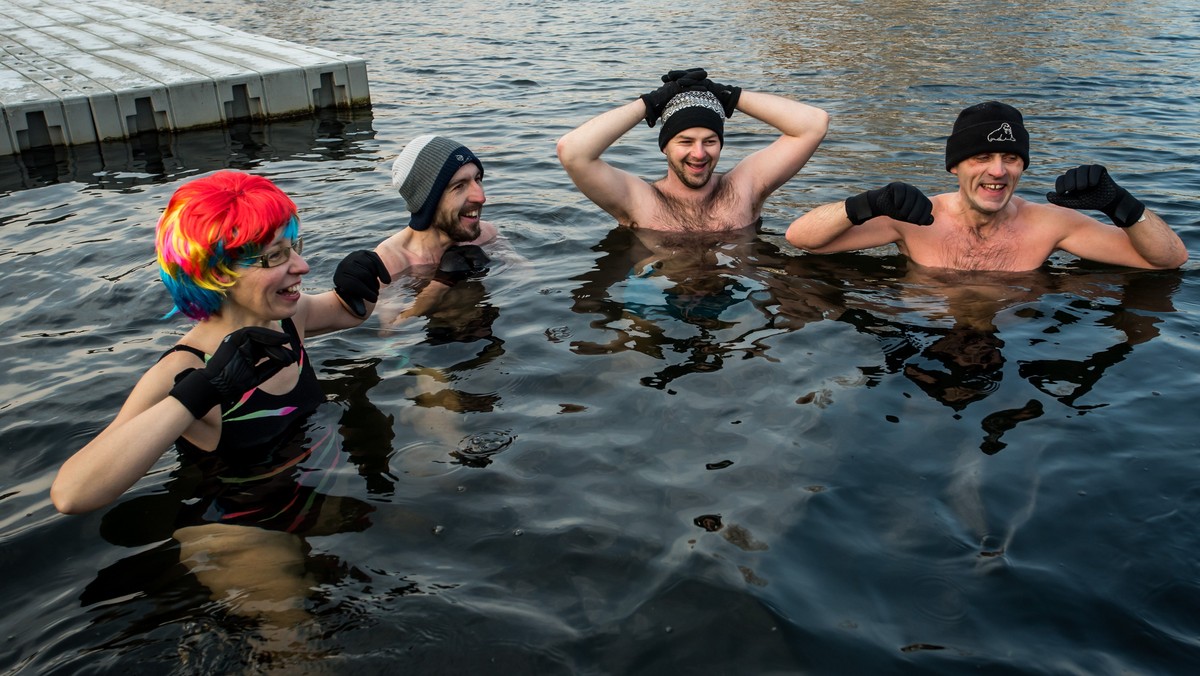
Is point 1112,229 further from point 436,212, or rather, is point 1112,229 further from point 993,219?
point 436,212

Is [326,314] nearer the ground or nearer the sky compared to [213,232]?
nearer the ground

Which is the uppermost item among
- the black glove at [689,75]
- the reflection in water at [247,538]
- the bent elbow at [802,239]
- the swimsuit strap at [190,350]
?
the black glove at [689,75]

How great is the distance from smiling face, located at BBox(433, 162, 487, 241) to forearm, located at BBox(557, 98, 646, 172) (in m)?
0.65

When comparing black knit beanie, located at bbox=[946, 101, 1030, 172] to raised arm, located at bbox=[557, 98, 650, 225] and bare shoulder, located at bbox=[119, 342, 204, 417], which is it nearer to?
raised arm, located at bbox=[557, 98, 650, 225]

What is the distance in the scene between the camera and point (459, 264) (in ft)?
20.9

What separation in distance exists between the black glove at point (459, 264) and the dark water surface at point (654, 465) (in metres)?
0.13

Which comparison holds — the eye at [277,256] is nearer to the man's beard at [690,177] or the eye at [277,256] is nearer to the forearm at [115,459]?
the forearm at [115,459]

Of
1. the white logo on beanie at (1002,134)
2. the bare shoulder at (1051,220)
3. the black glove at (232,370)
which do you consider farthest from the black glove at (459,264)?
the bare shoulder at (1051,220)

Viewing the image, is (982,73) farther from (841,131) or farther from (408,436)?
(408,436)

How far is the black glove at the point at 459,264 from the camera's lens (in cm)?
626


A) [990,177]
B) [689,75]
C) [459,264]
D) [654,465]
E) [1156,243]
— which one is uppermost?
[689,75]

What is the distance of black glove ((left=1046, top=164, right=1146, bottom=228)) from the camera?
526 cm

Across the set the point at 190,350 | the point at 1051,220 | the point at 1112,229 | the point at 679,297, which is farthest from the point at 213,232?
the point at 1112,229

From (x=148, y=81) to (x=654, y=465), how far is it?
9775mm
